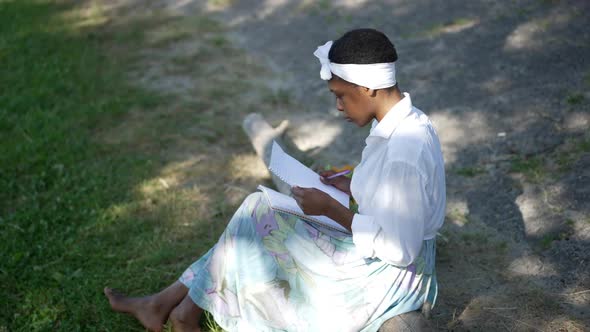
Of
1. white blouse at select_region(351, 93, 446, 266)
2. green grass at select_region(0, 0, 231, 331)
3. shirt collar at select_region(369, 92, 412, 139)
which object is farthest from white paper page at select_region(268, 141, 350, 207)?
green grass at select_region(0, 0, 231, 331)

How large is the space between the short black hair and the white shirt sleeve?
1.45 ft

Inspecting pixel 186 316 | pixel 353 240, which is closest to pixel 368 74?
pixel 353 240

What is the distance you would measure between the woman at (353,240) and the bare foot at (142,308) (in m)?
0.20

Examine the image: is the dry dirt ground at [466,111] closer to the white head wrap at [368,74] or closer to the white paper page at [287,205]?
the white paper page at [287,205]

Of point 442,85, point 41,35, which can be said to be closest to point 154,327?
point 442,85

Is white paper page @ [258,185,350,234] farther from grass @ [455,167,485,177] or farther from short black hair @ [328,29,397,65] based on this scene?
grass @ [455,167,485,177]

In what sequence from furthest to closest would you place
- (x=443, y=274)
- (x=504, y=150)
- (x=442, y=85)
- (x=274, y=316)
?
(x=442, y=85)
(x=504, y=150)
(x=443, y=274)
(x=274, y=316)

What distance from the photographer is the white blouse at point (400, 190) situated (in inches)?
94.7

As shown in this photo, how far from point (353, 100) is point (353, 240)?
1.94ft

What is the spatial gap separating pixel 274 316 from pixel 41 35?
A: 21.8ft

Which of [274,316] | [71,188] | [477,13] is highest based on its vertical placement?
[274,316]

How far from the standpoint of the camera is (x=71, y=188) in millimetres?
4848

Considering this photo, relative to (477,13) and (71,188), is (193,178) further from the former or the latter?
(477,13)

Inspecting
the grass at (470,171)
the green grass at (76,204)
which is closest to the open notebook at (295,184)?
the green grass at (76,204)
